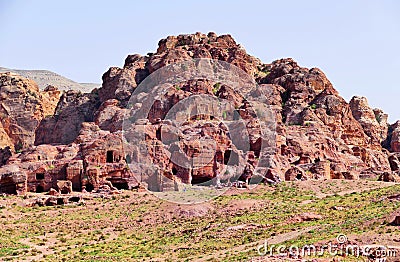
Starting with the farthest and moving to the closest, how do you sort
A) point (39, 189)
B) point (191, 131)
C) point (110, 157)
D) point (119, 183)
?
1. point (191, 131)
2. point (110, 157)
3. point (119, 183)
4. point (39, 189)

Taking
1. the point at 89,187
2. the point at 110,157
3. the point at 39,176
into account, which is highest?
the point at 110,157

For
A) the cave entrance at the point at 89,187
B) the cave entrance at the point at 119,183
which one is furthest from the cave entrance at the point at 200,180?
the cave entrance at the point at 89,187

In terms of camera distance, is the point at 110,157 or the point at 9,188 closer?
the point at 9,188

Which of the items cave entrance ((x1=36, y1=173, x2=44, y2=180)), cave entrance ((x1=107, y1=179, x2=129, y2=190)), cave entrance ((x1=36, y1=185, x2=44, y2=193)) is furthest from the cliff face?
cave entrance ((x1=36, y1=185, x2=44, y2=193))

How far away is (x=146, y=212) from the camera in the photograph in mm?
61156

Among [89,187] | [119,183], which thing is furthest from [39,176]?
[119,183]

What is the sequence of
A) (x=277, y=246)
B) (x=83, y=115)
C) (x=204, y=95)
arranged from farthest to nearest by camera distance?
(x=83, y=115), (x=204, y=95), (x=277, y=246)

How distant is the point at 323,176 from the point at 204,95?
25184 mm

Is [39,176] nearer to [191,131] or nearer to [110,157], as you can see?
[110,157]

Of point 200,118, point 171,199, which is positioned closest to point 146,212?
point 171,199

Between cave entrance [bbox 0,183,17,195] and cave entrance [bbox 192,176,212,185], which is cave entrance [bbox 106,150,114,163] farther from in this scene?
cave entrance [bbox 0,183,17,195]

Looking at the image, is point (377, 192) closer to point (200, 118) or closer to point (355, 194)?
point (355, 194)

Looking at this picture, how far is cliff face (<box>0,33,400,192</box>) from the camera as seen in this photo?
71875 mm

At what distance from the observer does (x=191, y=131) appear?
262 feet
